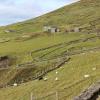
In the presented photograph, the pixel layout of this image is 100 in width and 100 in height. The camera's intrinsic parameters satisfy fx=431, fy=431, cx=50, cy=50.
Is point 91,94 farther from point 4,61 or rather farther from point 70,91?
point 4,61

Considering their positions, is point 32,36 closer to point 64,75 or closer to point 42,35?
point 42,35

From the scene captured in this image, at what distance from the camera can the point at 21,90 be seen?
224 ft

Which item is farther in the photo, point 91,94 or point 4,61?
point 4,61

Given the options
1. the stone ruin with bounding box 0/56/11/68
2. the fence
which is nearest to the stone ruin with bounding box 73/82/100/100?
the fence

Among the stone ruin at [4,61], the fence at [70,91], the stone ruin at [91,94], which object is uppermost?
the stone ruin at [91,94]

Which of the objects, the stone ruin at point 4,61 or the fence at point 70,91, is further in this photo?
the stone ruin at point 4,61

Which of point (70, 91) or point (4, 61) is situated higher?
point (70, 91)

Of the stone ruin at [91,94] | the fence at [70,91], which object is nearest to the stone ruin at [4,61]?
the fence at [70,91]

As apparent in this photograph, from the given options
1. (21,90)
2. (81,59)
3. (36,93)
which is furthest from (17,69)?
(36,93)

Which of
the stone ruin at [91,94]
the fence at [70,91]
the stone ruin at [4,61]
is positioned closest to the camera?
the stone ruin at [91,94]

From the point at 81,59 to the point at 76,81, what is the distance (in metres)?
18.8

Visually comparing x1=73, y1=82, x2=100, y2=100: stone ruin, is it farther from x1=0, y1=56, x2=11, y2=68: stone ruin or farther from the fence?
x1=0, y1=56, x2=11, y2=68: stone ruin

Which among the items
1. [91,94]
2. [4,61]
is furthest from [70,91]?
[4,61]

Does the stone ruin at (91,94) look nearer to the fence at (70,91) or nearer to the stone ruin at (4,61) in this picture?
the fence at (70,91)
